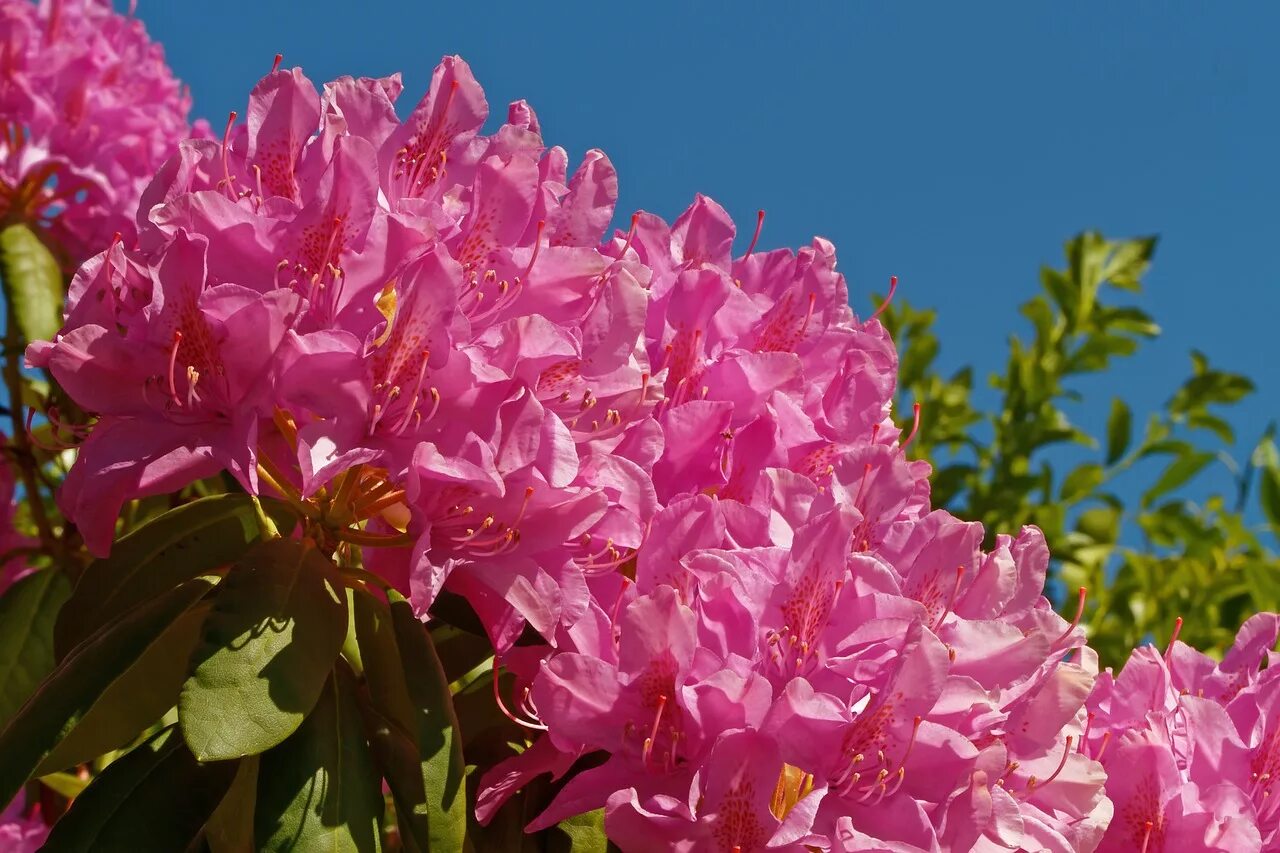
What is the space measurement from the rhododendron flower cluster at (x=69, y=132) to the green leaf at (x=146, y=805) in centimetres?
138

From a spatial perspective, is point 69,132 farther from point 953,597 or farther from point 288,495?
point 953,597

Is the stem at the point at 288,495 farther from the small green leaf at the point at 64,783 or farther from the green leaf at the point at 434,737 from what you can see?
the small green leaf at the point at 64,783

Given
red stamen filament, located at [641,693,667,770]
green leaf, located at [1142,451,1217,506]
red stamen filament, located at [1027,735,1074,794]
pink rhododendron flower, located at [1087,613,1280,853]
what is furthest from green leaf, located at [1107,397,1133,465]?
red stamen filament, located at [641,693,667,770]

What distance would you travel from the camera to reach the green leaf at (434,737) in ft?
3.98

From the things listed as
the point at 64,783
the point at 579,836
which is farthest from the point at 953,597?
the point at 64,783

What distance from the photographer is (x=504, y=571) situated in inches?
49.9

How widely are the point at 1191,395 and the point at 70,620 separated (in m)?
2.90

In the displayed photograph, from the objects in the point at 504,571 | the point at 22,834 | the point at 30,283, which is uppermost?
the point at 30,283

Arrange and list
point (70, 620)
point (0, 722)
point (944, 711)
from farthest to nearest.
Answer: point (0, 722) < point (70, 620) < point (944, 711)

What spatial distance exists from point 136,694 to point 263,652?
9.2 inches

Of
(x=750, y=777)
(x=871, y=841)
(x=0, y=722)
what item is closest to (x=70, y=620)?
(x=0, y=722)

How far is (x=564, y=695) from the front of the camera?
1.25m

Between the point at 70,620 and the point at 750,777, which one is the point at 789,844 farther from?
the point at 70,620

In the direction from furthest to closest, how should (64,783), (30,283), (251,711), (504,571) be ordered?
(30,283) < (64,783) < (504,571) < (251,711)
